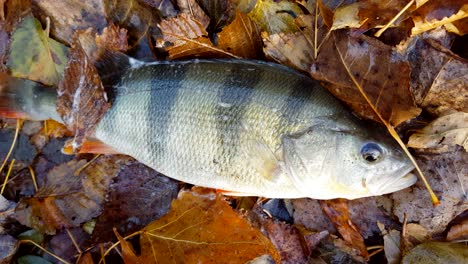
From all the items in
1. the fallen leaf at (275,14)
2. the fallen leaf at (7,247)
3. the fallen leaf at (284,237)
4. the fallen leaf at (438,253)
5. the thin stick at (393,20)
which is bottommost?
the fallen leaf at (7,247)

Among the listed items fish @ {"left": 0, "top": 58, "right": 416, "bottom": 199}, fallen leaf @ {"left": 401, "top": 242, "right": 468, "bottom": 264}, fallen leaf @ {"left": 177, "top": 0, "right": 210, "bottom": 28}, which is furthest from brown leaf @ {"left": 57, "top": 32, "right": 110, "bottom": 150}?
fallen leaf @ {"left": 401, "top": 242, "right": 468, "bottom": 264}

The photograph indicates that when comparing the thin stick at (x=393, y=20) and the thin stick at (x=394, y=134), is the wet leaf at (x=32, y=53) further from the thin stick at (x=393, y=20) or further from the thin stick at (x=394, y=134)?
the thin stick at (x=393, y=20)

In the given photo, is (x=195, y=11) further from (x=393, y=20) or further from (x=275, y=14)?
(x=393, y=20)

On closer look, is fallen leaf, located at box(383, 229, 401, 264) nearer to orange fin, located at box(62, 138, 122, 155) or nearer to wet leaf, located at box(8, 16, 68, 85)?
orange fin, located at box(62, 138, 122, 155)

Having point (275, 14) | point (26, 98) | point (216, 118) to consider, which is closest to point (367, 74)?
point (275, 14)

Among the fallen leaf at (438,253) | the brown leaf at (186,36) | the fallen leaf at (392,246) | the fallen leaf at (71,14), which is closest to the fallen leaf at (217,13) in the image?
the brown leaf at (186,36)

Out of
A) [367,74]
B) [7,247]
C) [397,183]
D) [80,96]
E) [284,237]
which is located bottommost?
[7,247]

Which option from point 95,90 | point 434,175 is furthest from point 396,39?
point 95,90
